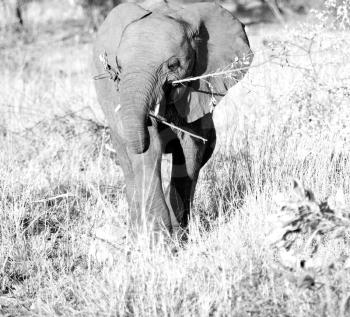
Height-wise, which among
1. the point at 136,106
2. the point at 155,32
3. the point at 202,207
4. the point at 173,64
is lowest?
the point at 202,207

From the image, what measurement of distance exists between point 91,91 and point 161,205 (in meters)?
4.02

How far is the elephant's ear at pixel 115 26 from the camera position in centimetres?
474

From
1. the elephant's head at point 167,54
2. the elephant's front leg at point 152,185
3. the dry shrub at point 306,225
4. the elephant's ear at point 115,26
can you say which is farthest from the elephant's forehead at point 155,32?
the dry shrub at point 306,225

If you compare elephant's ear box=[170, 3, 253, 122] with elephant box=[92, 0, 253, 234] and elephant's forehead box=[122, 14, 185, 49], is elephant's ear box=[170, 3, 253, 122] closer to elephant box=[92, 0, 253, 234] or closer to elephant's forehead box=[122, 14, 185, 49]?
elephant box=[92, 0, 253, 234]

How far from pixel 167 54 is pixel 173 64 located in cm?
7

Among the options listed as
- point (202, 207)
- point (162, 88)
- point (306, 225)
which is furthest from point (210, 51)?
point (306, 225)

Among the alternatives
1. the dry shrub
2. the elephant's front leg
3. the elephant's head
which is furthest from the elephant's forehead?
the dry shrub

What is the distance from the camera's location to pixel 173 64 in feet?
14.8

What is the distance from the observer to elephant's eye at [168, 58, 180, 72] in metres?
4.49

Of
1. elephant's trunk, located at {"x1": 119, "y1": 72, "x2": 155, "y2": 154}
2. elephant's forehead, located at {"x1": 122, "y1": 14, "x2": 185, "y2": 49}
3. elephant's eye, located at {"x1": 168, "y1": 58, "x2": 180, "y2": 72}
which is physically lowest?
elephant's trunk, located at {"x1": 119, "y1": 72, "x2": 155, "y2": 154}

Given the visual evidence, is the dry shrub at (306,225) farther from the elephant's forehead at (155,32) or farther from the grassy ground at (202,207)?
the elephant's forehead at (155,32)

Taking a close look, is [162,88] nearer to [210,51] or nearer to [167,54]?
[167,54]

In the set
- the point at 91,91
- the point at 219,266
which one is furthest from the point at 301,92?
the point at 91,91

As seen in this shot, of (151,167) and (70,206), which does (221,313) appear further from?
(70,206)
